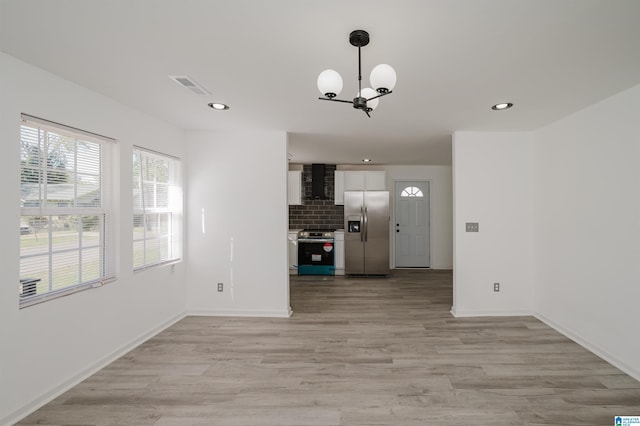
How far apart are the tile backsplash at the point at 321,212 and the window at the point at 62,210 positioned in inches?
170

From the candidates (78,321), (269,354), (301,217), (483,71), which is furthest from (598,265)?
(301,217)

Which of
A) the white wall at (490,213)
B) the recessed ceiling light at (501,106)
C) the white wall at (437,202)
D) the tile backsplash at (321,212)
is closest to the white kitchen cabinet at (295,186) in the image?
the tile backsplash at (321,212)

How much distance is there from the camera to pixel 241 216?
3.86m

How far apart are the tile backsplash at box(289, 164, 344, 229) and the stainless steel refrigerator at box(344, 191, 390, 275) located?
28.2 inches

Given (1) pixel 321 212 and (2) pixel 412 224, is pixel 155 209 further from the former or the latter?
(2) pixel 412 224

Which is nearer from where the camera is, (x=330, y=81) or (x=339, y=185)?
Result: (x=330, y=81)

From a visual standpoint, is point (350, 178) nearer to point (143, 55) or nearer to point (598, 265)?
point (598, 265)

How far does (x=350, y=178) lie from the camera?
6418mm

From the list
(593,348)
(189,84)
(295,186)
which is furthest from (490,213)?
(295,186)

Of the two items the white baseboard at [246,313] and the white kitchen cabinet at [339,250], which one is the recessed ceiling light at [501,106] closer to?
the white baseboard at [246,313]

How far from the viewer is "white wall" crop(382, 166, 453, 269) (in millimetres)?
6767

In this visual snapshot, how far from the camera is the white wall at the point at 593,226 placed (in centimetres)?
251

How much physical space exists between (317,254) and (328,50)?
469 centimetres

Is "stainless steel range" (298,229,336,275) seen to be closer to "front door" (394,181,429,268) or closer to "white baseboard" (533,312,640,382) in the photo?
"front door" (394,181,429,268)
